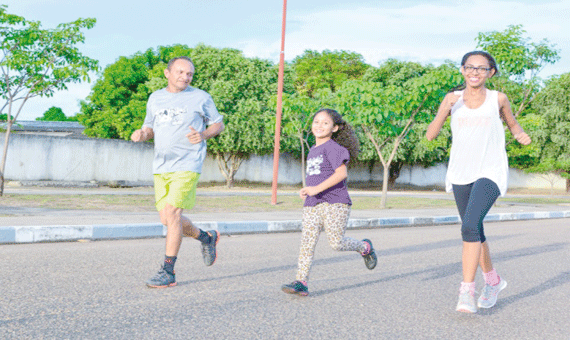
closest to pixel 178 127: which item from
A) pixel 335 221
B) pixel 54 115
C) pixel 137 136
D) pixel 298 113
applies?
pixel 137 136

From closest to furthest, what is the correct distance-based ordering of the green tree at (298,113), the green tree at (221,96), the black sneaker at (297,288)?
the black sneaker at (297,288)
the green tree at (298,113)
the green tree at (221,96)

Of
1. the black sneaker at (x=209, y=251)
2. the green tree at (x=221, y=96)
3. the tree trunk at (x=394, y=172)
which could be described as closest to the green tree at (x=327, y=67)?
the tree trunk at (x=394, y=172)

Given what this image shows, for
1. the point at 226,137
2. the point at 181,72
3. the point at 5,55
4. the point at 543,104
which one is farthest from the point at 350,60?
the point at 181,72

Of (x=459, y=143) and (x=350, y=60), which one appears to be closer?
(x=459, y=143)

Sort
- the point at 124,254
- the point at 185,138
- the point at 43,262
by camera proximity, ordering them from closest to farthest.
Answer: the point at 185,138 → the point at 43,262 → the point at 124,254

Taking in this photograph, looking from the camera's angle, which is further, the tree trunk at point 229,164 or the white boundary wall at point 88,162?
the tree trunk at point 229,164

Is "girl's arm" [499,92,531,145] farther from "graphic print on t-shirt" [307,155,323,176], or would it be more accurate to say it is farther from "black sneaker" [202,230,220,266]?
"black sneaker" [202,230,220,266]

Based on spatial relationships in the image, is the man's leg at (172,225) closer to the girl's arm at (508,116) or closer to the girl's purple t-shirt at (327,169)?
the girl's purple t-shirt at (327,169)

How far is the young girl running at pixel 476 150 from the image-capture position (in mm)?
4234

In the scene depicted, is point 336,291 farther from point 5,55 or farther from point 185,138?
point 5,55

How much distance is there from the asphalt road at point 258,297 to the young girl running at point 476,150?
1.45 feet

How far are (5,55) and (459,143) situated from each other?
12.9 m

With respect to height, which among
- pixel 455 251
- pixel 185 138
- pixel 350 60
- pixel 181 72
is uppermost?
pixel 350 60

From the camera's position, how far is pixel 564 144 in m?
36.8
